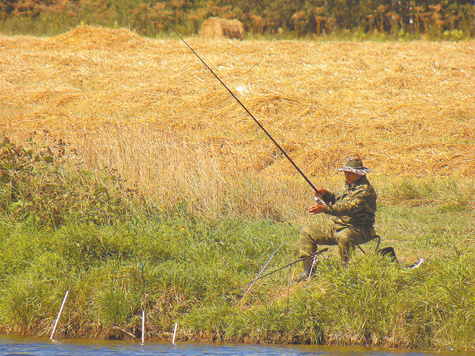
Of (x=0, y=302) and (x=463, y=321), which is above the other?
(x=463, y=321)

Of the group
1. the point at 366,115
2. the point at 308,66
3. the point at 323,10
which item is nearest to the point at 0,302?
the point at 366,115

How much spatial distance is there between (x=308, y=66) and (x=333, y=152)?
Result: 827cm

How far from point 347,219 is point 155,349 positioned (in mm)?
2212

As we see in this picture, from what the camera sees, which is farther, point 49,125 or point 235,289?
point 49,125

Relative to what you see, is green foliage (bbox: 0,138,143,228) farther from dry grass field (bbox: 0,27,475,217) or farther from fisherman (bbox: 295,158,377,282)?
fisherman (bbox: 295,158,377,282)

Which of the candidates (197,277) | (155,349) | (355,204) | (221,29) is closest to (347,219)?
(355,204)

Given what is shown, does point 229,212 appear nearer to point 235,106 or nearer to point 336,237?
point 336,237

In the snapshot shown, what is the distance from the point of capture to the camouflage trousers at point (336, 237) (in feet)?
19.6

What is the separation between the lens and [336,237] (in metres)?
6.05

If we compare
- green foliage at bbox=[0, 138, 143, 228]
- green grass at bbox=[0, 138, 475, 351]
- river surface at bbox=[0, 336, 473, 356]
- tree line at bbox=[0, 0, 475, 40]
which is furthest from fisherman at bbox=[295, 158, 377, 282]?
tree line at bbox=[0, 0, 475, 40]

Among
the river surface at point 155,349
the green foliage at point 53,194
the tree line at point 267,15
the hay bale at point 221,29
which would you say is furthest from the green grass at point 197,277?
the tree line at point 267,15

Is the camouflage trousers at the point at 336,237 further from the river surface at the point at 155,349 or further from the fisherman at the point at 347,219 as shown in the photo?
the river surface at the point at 155,349

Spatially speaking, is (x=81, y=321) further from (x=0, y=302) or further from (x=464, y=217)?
(x=464, y=217)

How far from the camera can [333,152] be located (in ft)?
44.7
